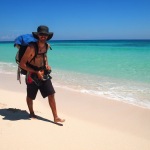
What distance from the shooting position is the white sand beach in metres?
3.25

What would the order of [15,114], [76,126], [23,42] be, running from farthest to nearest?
1. [15,114]
2. [76,126]
3. [23,42]

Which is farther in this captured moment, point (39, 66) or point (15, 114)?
point (15, 114)

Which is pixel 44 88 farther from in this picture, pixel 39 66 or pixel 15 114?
pixel 15 114

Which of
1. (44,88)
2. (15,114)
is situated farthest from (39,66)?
(15,114)

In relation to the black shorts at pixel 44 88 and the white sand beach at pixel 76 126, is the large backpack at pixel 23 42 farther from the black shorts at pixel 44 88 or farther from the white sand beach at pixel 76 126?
the white sand beach at pixel 76 126

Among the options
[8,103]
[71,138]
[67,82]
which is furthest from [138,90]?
[71,138]

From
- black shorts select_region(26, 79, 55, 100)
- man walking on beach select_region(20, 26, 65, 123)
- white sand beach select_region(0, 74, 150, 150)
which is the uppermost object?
man walking on beach select_region(20, 26, 65, 123)

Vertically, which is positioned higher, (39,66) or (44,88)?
(39,66)

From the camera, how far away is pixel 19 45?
12.8 feet

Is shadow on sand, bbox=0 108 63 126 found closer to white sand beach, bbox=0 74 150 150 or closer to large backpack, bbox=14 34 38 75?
white sand beach, bbox=0 74 150 150

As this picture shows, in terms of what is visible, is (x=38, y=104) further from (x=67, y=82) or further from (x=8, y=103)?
(x=67, y=82)

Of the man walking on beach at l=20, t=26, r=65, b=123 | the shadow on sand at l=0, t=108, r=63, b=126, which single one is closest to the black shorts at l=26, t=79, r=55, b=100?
the man walking on beach at l=20, t=26, r=65, b=123

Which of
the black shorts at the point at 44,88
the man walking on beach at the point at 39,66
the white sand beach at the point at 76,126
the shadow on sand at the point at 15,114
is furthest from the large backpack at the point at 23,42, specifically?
the white sand beach at the point at 76,126

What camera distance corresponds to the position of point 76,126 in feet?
13.0
